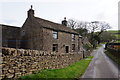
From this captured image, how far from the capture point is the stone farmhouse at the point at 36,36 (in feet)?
48.0

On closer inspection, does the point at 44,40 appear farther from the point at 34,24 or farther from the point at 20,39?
the point at 20,39

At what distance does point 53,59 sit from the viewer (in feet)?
28.7

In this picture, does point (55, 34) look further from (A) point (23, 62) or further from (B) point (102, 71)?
(A) point (23, 62)

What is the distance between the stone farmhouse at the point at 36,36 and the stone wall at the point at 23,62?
6263 millimetres

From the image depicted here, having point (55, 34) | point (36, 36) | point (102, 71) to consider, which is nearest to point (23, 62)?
point (102, 71)

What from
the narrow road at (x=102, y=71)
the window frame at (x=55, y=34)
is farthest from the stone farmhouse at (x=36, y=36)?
the narrow road at (x=102, y=71)

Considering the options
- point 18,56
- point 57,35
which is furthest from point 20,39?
point 18,56

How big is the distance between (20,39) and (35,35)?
509 centimetres

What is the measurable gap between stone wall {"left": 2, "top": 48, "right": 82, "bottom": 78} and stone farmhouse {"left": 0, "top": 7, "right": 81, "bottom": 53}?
20.5ft

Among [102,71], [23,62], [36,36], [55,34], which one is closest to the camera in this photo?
[23,62]

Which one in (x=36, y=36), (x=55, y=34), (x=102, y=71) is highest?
(x=55, y=34)

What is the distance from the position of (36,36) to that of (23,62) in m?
9.80

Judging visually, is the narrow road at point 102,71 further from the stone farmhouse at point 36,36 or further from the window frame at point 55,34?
the window frame at point 55,34

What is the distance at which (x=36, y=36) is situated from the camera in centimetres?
1520
